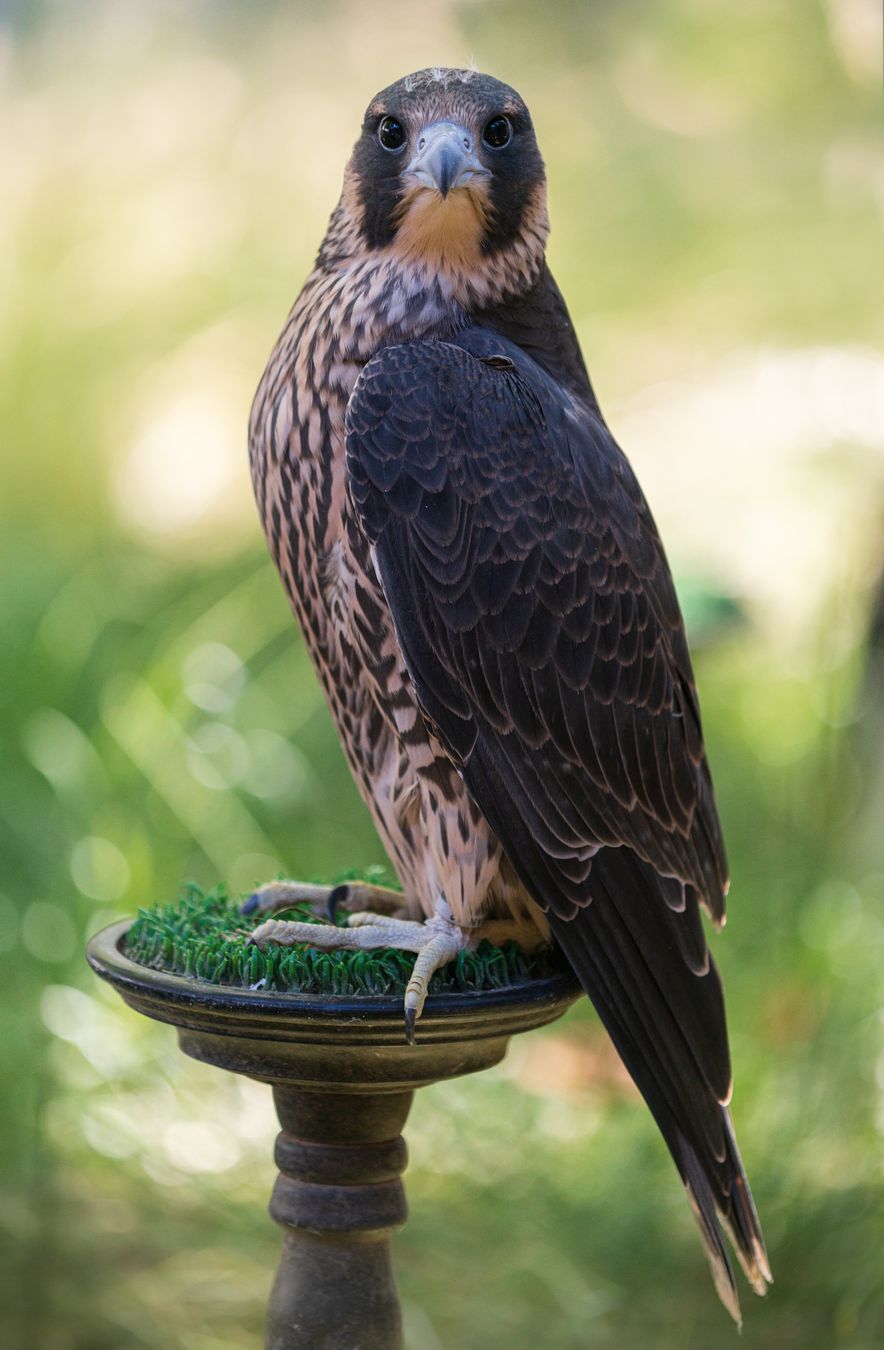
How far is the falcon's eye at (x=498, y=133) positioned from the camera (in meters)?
1.83

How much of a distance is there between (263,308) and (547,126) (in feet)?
4.43

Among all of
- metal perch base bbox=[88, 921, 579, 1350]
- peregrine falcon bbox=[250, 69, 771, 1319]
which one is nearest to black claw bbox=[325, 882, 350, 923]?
peregrine falcon bbox=[250, 69, 771, 1319]

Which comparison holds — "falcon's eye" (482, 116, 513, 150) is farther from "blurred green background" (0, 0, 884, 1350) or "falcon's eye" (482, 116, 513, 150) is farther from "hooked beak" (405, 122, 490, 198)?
"blurred green background" (0, 0, 884, 1350)

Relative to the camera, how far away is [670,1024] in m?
1.77

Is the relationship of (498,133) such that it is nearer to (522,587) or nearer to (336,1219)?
(522,587)

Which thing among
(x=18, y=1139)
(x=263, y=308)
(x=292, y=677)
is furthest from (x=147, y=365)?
(x=18, y=1139)

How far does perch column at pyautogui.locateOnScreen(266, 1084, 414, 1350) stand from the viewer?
1824 mm

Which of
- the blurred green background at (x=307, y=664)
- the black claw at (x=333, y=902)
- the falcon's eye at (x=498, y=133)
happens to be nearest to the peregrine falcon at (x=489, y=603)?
the falcon's eye at (x=498, y=133)

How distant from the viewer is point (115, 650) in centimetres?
401

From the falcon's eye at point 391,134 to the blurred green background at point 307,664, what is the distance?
1.73 metres

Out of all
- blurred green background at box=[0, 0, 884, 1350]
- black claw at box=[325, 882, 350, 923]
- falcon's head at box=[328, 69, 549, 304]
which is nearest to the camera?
falcon's head at box=[328, 69, 549, 304]

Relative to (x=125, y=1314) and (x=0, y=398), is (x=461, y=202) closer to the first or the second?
(x=125, y=1314)

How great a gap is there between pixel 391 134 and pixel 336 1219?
1.41m

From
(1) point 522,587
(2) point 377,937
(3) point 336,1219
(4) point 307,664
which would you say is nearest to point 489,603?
(1) point 522,587
